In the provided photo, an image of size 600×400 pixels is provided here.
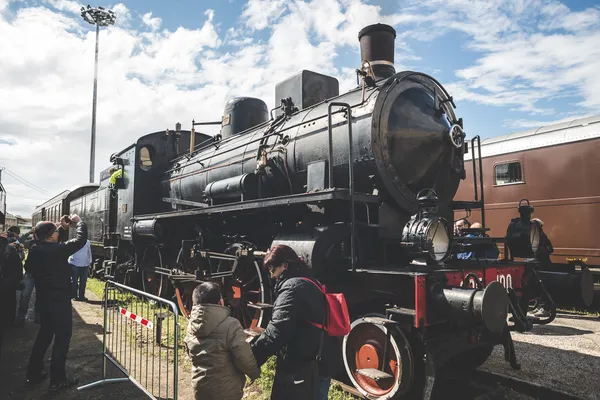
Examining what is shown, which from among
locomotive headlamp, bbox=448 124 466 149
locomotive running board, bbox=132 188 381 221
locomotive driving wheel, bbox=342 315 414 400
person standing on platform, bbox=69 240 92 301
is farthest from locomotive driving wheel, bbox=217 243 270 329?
person standing on platform, bbox=69 240 92 301

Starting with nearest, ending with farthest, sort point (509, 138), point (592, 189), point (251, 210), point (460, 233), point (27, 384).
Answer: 1. point (27, 384)
2. point (251, 210)
3. point (460, 233)
4. point (592, 189)
5. point (509, 138)

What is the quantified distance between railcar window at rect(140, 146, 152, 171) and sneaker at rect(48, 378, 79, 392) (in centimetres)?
557

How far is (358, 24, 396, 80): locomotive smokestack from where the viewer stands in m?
5.25

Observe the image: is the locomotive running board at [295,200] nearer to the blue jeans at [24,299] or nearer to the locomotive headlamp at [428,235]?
the locomotive headlamp at [428,235]

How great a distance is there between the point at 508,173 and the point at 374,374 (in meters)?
7.79

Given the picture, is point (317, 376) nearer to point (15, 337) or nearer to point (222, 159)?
point (222, 159)

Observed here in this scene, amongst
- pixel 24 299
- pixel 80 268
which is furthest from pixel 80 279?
pixel 24 299

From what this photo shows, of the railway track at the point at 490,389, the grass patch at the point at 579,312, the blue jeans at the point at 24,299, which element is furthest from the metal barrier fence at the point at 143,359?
the grass patch at the point at 579,312

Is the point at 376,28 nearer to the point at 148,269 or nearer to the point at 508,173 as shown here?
the point at 508,173

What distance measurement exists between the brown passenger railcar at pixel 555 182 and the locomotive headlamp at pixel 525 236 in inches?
164

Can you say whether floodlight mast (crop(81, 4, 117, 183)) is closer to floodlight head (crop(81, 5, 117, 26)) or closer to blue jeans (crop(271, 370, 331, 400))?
floodlight head (crop(81, 5, 117, 26))

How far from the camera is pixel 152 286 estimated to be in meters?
8.68

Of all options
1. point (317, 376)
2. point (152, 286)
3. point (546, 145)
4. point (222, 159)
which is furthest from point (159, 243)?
point (546, 145)

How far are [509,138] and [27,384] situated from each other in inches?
407
